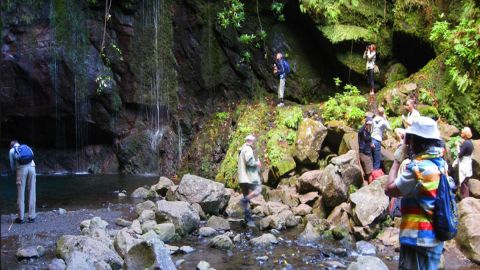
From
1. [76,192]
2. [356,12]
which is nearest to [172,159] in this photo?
[76,192]

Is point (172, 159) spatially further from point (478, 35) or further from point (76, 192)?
point (478, 35)

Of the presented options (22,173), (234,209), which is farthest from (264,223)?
(22,173)

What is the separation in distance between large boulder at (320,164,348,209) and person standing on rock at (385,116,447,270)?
723 cm

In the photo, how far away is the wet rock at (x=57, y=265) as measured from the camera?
7.57 m

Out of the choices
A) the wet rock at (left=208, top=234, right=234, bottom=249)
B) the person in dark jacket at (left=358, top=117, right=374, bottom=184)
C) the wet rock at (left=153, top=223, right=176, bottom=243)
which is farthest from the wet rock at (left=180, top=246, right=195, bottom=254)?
the person in dark jacket at (left=358, top=117, right=374, bottom=184)

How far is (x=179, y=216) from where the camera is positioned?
10414 mm

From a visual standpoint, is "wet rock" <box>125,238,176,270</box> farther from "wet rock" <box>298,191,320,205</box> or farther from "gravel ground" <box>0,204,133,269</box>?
"wet rock" <box>298,191,320,205</box>

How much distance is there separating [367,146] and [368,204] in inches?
101

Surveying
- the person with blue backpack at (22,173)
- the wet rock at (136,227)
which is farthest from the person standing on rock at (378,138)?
the person with blue backpack at (22,173)

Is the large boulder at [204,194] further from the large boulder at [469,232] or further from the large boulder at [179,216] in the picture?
the large boulder at [469,232]

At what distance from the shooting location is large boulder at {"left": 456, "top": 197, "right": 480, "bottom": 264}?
8.69 m

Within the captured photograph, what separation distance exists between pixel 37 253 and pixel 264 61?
1435 cm

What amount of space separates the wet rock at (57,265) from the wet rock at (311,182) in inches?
260

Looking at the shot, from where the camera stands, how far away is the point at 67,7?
20.3m
